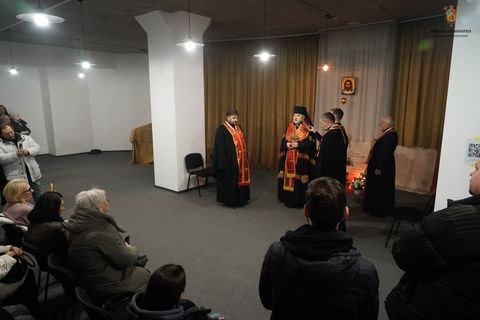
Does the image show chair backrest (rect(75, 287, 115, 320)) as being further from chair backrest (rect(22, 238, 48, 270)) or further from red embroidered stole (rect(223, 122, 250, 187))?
red embroidered stole (rect(223, 122, 250, 187))

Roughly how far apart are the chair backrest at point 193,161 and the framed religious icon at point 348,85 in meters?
3.12

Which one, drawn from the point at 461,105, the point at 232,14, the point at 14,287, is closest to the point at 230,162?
the point at 232,14

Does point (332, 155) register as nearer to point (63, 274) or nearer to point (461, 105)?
point (461, 105)

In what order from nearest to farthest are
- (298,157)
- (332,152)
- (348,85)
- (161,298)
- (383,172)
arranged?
(161,298), (332,152), (383,172), (298,157), (348,85)

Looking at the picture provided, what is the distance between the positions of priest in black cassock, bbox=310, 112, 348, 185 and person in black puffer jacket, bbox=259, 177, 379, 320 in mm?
3240

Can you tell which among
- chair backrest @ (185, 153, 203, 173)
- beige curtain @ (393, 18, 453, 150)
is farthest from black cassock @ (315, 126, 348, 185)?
chair backrest @ (185, 153, 203, 173)

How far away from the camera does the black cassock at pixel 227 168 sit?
16.9ft

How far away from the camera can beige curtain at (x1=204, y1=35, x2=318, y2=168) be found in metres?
7.23

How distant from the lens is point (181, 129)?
19.1ft

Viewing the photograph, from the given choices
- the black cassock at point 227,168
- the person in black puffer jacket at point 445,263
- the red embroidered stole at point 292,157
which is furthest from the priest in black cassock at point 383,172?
the person in black puffer jacket at point 445,263

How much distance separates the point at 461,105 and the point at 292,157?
2.65 m

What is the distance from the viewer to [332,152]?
451 cm

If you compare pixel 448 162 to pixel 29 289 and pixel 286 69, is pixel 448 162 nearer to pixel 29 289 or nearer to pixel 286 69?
pixel 29 289

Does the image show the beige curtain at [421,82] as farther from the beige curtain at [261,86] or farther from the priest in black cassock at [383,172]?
the beige curtain at [261,86]
